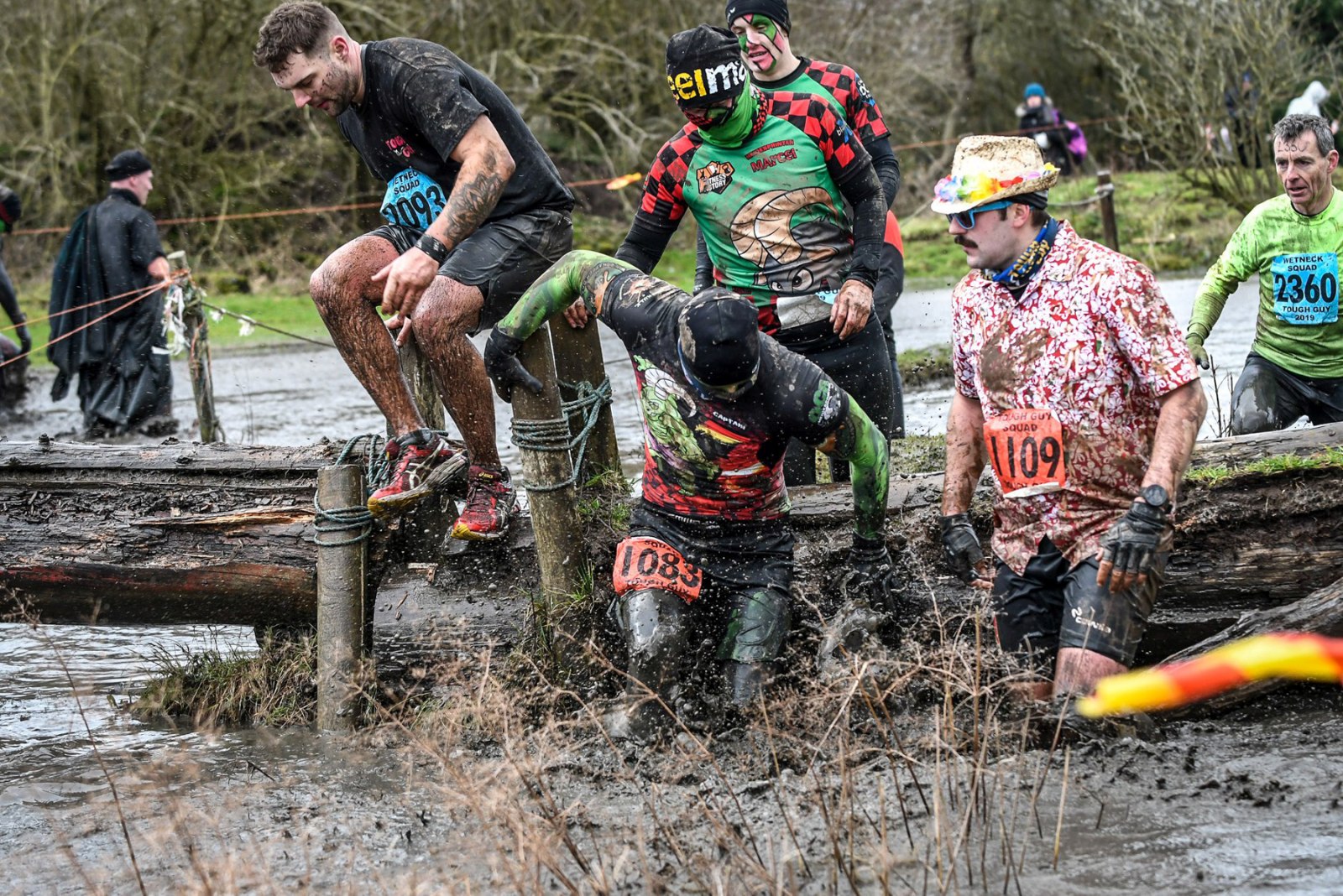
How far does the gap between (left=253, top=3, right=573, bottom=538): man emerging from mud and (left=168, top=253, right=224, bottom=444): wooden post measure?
4528 mm

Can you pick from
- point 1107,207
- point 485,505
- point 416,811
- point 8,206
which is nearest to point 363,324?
point 485,505

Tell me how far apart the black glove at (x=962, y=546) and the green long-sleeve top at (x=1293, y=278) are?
1.98 meters

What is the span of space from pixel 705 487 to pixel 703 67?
152 cm

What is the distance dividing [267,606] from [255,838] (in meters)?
1.46

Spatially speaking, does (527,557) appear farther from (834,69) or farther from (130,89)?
(130,89)

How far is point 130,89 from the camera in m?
19.7

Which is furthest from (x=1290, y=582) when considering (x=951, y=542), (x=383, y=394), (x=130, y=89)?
(x=130, y=89)

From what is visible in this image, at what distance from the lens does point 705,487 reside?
4.76 metres

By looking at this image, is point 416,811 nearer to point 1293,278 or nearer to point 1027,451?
point 1027,451

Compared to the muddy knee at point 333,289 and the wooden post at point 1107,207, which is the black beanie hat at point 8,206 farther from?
the wooden post at point 1107,207

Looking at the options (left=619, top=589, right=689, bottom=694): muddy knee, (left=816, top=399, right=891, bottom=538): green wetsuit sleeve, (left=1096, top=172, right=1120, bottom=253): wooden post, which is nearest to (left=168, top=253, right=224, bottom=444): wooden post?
(left=619, top=589, right=689, bottom=694): muddy knee

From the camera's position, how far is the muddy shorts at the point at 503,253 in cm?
519

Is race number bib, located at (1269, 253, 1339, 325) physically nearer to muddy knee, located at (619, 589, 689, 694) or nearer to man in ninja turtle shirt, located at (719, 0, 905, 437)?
man in ninja turtle shirt, located at (719, 0, 905, 437)

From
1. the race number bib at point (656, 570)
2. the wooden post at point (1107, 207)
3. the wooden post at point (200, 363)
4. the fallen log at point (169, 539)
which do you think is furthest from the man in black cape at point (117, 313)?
the wooden post at point (1107, 207)
